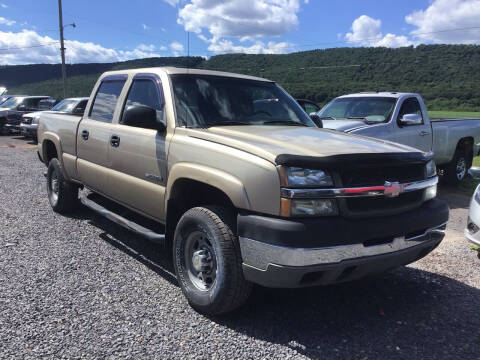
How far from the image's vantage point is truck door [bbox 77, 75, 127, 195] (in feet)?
15.1

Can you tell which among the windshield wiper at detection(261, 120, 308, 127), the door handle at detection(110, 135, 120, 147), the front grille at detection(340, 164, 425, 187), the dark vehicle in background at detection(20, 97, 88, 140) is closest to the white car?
the front grille at detection(340, 164, 425, 187)

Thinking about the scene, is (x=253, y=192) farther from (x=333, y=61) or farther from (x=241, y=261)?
(x=333, y=61)

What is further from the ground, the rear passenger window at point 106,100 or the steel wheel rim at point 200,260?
the rear passenger window at point 106,100

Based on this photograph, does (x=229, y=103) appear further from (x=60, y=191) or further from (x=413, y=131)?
(x=413, y=131)

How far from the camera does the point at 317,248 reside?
2.58 meters

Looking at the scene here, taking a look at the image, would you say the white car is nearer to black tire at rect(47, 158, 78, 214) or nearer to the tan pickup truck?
the tan pickup truck

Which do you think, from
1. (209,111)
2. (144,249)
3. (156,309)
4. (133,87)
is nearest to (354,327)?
(156,309)

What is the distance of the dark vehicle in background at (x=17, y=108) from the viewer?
18.8 meters

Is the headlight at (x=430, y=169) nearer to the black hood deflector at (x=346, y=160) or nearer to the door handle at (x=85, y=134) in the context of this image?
the black hood deflector at (x=346, y=160)

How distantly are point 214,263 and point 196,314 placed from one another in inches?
17.6

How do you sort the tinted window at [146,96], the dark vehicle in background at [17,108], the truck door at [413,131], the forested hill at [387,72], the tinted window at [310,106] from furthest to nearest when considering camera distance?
the forested hill at [387,72] → the dark vehicle in background at [17,108] → the tinted window at [310,106] → the truck door at [413,131] → the tinted window at [146,96]

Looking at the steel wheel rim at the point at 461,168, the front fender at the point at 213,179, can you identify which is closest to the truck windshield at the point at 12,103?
the steel wheel rim at the point at 461,168

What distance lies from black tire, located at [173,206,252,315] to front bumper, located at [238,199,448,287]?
0.16 meters

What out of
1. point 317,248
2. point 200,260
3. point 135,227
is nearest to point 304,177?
point 317,248
